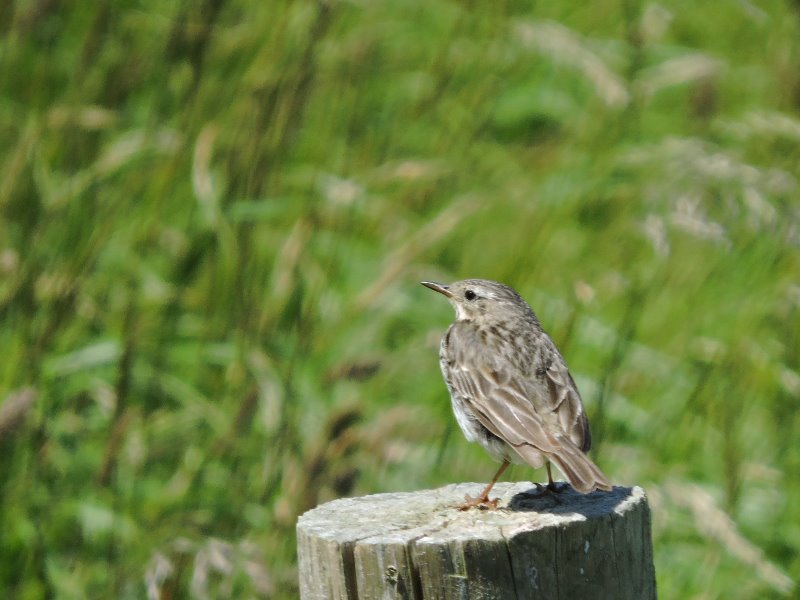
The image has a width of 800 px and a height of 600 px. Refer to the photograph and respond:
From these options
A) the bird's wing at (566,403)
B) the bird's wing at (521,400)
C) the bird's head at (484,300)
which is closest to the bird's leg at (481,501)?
the bird's wing at (521,400)

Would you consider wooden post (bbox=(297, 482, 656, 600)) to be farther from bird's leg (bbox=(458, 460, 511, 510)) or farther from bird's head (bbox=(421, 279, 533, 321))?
bird's head (bbox=(421, 279, 533, 321))

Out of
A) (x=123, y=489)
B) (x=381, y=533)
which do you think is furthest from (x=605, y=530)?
(x=123, y=489)

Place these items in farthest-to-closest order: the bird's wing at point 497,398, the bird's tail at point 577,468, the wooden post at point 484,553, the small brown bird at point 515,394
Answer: the bird's wing at point 497,398 < the small brown bird at point 515,394 < the bird's tail at point 577,468 < the wooden post at point 484,553

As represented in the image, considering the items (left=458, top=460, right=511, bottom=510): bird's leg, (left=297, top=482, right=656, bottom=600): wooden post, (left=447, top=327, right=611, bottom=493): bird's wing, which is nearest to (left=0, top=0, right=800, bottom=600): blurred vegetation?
(left=447, top=327, right=611, bottom=493): bird's wing

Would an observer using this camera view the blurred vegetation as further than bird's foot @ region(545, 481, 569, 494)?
Yes

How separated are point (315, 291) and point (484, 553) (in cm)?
254

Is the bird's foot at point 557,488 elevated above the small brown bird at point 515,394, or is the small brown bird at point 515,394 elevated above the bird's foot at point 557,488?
the small brown bird at point 515,394

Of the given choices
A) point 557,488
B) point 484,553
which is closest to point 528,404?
point 557,488

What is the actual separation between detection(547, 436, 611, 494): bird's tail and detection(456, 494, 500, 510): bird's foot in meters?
0.22

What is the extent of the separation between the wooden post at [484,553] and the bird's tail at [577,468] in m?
0.05

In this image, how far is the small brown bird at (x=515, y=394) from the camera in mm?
3688

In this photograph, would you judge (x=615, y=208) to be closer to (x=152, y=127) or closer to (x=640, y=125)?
(x=640, y=125)

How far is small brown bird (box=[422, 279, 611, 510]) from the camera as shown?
3688mm

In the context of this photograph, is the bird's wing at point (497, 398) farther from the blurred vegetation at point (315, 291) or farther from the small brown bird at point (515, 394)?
the blurred vegetation at point (315, 291)
